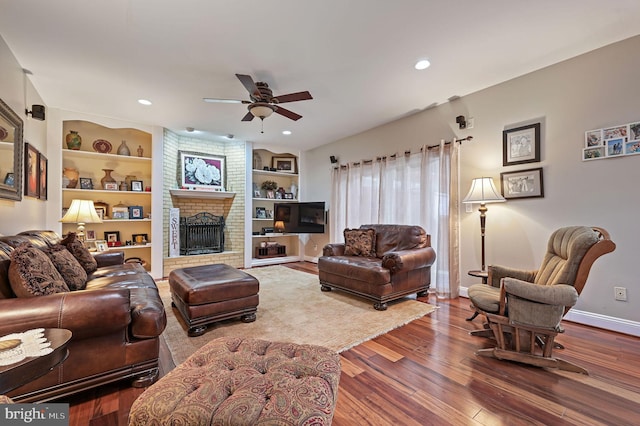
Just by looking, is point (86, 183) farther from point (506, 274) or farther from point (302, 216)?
point (506, 274)

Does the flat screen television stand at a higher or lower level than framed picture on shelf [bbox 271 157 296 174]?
lower

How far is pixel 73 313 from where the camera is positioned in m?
1.46

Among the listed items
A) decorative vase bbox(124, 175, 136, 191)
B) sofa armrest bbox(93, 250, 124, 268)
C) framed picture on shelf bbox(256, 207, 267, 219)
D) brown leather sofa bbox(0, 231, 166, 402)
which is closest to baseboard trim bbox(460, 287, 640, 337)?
brown leather sofa bbox(0, 231, 166, 402)

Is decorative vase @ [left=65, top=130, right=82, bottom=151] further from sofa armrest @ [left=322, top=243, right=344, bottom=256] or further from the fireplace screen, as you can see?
sofa armrest @ [left=322, top=243, right=344, bottom=256]

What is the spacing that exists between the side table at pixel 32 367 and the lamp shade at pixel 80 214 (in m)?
2.91

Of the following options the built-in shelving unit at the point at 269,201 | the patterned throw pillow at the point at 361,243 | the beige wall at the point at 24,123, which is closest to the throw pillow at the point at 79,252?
the beige wall at the point at 24,123

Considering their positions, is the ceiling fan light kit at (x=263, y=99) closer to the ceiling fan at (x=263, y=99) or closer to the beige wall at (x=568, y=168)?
the ceiling fan at (x=263, y=99)

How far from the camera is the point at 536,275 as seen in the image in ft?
7.91

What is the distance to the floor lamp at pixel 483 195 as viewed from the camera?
314 centimetres

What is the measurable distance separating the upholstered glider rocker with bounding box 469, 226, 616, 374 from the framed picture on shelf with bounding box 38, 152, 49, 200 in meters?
5.06

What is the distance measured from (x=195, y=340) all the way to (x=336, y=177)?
400 centimetres

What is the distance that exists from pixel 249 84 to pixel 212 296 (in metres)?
2.09

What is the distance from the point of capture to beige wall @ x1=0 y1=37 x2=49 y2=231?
8.13ft

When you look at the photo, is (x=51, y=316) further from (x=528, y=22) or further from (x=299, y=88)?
(x=528, y=22)
